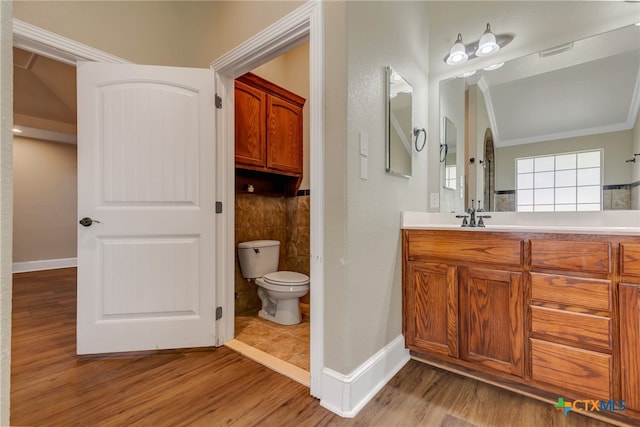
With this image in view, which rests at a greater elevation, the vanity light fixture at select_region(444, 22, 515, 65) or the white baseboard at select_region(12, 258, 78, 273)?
the vanity light fixture at select_region(444, 22, 515, 65)

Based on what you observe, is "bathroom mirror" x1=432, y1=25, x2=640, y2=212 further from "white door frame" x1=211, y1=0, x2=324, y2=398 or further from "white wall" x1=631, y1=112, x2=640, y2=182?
"white door frame" x1=211, y1=0, x2=324, y2=398

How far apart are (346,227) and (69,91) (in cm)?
455

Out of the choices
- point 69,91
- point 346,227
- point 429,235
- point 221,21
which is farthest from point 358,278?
point 69,91

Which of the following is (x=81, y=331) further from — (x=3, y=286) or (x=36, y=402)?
(x=3, y=286)

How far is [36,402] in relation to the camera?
137 cm

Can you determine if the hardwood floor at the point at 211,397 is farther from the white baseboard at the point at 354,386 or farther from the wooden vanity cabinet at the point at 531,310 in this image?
the wooden vanity cabinet at the point at 531,310

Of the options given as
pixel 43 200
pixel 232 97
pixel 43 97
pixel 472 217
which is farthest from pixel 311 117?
pixel 43 200

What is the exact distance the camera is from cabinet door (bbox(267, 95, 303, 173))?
2656mm

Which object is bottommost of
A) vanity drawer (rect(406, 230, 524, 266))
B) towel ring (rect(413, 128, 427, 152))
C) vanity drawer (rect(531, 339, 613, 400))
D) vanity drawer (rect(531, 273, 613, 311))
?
vanity drawer (rect(531, 339, 613, 400))

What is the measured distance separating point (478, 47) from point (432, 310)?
1.77 metres

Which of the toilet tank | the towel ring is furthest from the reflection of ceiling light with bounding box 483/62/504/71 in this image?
the toilet tank

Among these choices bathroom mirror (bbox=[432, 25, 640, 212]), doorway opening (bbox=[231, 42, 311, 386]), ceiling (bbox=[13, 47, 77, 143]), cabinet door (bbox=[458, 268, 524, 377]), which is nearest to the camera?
cabinet door (bbox=[458, 268, 524, 377])

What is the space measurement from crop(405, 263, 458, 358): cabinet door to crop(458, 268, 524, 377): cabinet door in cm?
5

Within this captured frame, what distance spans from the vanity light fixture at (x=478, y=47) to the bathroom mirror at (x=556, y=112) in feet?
0.40
